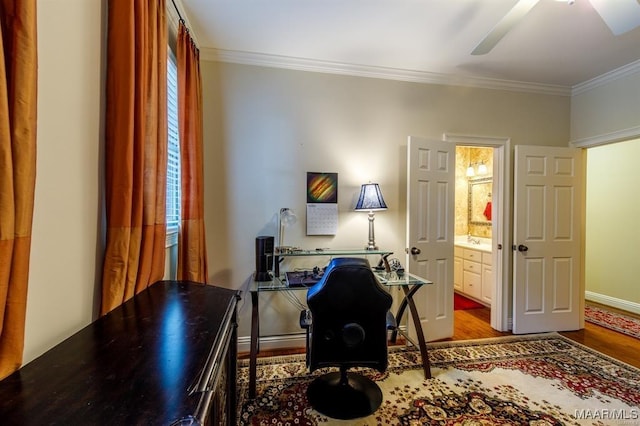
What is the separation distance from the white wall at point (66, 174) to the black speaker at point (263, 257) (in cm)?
133

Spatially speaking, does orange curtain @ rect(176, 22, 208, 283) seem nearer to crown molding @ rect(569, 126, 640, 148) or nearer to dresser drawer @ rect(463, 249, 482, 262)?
dresser drawer @ rect(463, 249, 482, 262)

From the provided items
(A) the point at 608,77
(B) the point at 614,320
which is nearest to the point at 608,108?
(A) the point at 608,77

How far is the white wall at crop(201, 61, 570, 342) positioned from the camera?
2.60 meters

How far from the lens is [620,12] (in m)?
1.53

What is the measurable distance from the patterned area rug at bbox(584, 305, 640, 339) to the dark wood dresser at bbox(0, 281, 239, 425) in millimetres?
4352

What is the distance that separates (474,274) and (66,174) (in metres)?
4.49

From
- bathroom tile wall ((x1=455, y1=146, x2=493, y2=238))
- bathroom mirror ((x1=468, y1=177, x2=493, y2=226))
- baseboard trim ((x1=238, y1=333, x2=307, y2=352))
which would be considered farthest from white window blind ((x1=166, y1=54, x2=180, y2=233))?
bathroom tile wall ((x1=455, y1=146, x2=493, y2=238))

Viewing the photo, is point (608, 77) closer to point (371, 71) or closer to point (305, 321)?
point (371, 71)

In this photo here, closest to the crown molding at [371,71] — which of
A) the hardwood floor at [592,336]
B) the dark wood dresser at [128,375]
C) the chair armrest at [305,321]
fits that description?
the chair armrest at [305,321]

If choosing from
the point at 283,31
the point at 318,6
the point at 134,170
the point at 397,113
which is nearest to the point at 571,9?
the point at 397,113

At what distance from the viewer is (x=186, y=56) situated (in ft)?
6.61

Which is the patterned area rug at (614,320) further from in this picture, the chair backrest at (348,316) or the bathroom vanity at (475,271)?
the chair backrest at (348,316)

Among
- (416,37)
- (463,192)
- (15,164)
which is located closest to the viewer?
(15,164)

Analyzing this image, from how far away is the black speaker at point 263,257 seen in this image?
7.71ft
